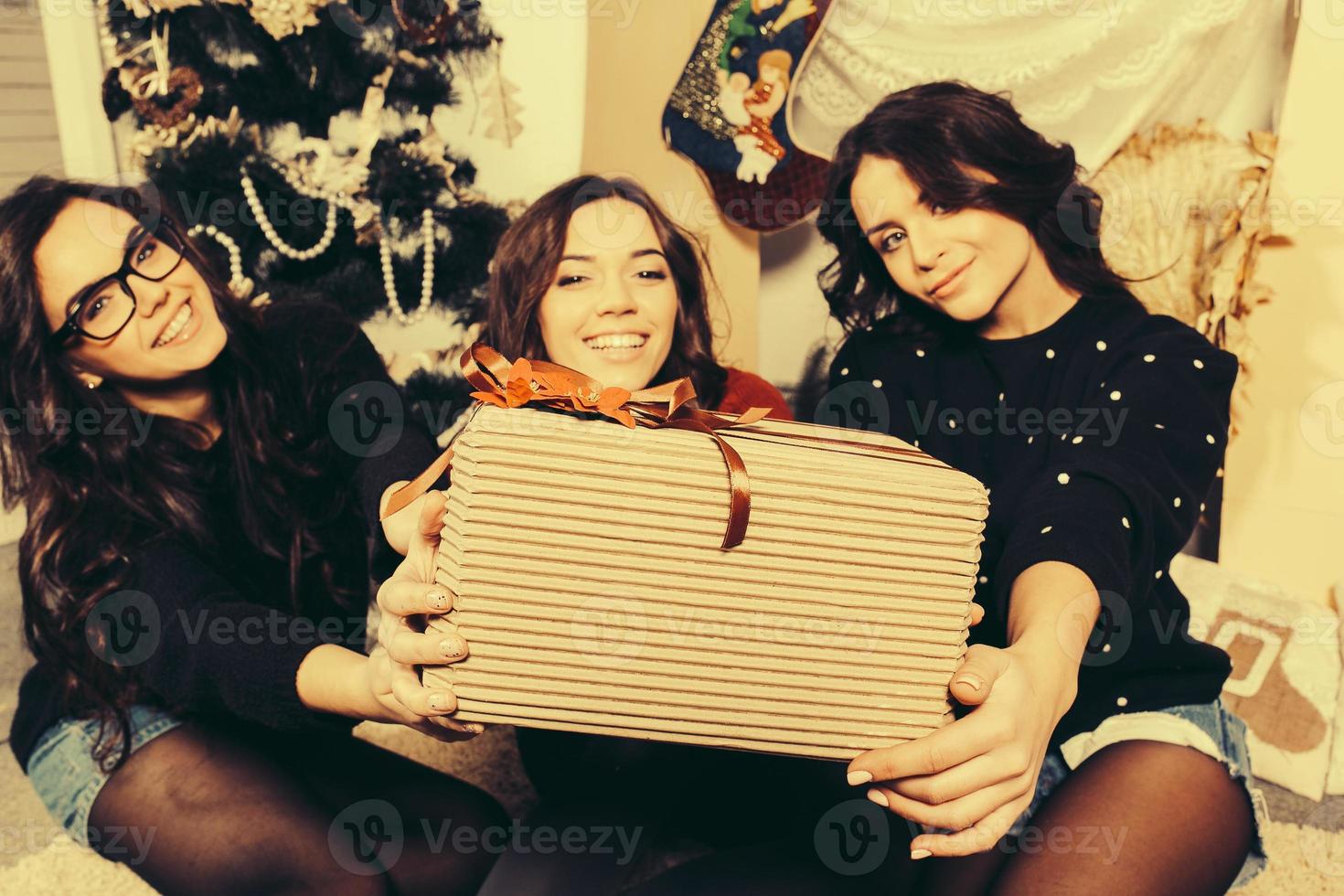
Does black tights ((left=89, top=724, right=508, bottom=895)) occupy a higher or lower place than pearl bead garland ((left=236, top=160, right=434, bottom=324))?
lower

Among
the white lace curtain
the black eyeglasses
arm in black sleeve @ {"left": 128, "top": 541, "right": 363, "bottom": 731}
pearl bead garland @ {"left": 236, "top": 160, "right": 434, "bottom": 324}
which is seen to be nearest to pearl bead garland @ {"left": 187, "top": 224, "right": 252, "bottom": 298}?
pearl bead garland @ {"left": 236, "top": 160, "right": 434, "bottom": 324}

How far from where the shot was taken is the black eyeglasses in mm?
1380

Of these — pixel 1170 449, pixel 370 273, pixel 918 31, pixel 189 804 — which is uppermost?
pixel 918 31

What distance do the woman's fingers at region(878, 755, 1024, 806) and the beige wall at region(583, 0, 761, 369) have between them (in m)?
1.61

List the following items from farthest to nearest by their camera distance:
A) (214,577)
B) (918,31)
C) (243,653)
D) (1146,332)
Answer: (918,31) → (1146,332) → (214,577) → (243,653)

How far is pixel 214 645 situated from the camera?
120 cm

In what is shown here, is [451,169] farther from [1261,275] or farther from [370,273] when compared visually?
[1261,275]

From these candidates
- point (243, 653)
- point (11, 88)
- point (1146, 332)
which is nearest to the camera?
point (243, 653)

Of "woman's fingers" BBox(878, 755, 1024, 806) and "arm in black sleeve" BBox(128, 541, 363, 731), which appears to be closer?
"woman's fingers" BBox(878, 755, 1024, 806)

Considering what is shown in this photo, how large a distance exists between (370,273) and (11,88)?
6.15 feet

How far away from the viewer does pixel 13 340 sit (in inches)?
54.2

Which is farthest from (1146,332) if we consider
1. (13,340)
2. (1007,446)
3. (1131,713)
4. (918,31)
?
(13,340)

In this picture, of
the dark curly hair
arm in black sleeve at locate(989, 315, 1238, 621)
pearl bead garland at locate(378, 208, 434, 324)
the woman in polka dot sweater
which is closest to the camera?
the woman in polka dot sweater

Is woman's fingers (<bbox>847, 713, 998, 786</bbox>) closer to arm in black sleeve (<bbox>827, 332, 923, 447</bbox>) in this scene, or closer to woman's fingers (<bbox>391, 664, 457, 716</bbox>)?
woman's fingers (<bbox>391, 664, 457, 716</bbox>)
